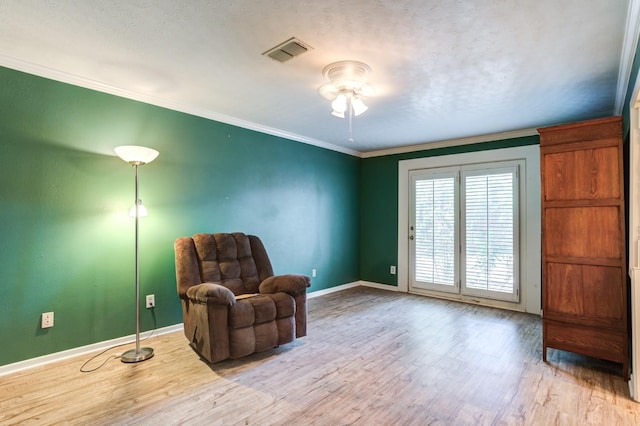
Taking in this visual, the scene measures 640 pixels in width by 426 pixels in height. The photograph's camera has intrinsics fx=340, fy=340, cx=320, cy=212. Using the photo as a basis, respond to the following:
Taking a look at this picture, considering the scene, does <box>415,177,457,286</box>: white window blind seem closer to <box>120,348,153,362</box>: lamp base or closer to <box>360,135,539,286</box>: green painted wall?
<box>360,135,539,286</box>: green painted wall

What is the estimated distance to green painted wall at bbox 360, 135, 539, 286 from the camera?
5.59 metres

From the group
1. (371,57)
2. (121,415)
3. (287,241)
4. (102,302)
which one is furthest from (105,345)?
(371,57)

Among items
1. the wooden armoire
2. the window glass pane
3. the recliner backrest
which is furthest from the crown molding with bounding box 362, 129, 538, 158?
the recliner backrest

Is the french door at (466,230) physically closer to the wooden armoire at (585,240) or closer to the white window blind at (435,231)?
the white window blind at (435,231)

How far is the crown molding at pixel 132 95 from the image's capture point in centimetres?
260

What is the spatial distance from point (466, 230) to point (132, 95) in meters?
4.36

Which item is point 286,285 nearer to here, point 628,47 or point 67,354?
point 67,354

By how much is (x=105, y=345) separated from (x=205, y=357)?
1.00 m

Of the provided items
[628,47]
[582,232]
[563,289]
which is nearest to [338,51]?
[628,47]

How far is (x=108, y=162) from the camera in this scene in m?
3.06

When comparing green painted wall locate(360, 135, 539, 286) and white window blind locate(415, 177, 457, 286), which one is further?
green painted wall locate(360, 135, 539, 286)

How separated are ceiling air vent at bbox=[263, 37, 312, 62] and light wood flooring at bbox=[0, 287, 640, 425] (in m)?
2.32

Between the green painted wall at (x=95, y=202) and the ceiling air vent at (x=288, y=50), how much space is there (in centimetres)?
163

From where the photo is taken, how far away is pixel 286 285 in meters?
3.07
